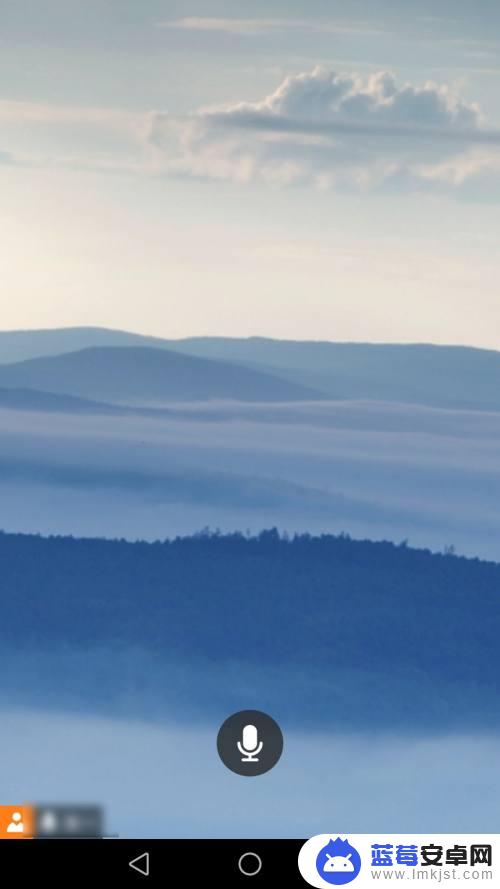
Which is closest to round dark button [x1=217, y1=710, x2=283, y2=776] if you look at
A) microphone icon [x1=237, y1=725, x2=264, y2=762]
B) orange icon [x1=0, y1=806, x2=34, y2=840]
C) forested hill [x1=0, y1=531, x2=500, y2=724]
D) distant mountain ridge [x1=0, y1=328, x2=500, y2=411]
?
microphone icon [x1=237, y1=725, x2=264, y2=762]

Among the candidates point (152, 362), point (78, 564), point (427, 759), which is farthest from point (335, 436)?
point (427, 759)

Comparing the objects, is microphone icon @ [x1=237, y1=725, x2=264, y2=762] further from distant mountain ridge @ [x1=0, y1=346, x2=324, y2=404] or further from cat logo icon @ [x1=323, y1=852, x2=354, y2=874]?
distant mountain ridge @ [x1=0, y1=346, x2=324, y2=404]

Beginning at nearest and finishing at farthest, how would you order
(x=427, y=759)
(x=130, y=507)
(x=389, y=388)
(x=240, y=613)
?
(x=427, y=759)
(x=240, y=613)
(x=130, y=507)
(x=389, y=388)

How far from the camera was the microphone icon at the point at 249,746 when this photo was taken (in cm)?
559

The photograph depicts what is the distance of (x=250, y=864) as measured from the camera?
470cm

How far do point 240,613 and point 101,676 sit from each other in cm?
87

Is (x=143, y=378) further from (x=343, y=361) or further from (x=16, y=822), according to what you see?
(x=16, y=822)

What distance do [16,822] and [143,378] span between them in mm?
3689

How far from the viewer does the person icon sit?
4955 mm

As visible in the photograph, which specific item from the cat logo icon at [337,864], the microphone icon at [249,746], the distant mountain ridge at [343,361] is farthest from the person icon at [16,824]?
the distant mountain ridge at [343,361]

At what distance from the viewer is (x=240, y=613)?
22.7 feet

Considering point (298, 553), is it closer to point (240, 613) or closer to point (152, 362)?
point (240, 613)

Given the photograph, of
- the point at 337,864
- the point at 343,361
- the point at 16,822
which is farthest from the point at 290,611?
the point at 16,822

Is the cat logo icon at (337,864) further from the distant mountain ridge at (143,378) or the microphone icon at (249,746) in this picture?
the distant mountain ridge at (143,378)
